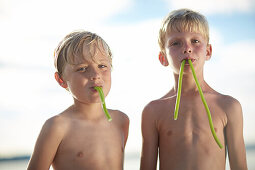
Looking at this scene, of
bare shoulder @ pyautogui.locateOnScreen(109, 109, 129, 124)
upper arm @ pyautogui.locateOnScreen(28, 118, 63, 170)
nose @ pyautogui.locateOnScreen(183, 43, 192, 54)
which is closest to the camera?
upper arm @ pyautogui.locateOnScreen(28, 118, 63, 170)

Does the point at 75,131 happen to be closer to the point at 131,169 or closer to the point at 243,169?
the point at 243,169

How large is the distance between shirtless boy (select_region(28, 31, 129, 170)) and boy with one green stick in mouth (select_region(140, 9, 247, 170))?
0.64 feet

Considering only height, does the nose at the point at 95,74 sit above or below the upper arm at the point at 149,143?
above

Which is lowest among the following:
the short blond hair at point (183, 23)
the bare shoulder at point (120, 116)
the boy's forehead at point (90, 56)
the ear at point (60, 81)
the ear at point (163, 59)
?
the bare shoulder at point (120, 116)

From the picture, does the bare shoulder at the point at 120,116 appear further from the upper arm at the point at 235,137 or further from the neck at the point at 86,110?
the upper arm at the point at 235,137

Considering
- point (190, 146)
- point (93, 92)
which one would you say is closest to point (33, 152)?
point (93, 92)

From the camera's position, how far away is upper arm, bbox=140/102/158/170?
196cm

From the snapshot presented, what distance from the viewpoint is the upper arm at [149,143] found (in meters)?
1.96

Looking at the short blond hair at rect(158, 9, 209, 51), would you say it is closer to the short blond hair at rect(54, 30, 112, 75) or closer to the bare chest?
the short blond hair at rect(54, 30, 112, 75)

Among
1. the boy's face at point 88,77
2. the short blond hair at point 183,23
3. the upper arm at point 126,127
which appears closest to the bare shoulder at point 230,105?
the short blond hair at point 183,23

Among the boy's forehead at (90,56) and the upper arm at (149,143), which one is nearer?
the boy's forehead at (90,56)

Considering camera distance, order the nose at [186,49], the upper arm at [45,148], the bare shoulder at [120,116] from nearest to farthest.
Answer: the upper arm at [45,148] < the nose at [186,49] < the bare shoulder at [120,116]

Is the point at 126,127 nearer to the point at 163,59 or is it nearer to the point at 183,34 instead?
the point at 163,59

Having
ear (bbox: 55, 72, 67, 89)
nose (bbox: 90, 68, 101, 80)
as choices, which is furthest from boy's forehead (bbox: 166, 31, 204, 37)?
ear (bbox: 55, 72, 67, 89)
